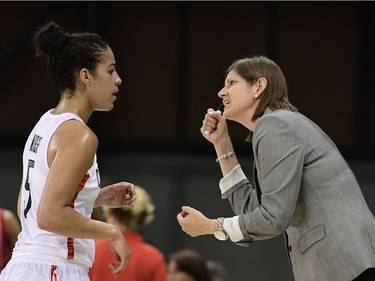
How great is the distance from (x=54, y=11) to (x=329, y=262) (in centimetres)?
497

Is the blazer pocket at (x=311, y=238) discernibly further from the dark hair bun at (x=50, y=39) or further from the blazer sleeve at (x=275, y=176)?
the dark hair bun at (x=50, y=39)

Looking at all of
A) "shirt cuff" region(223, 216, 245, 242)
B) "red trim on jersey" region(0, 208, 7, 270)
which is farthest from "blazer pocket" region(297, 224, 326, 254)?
"red trim on jersey" region(0, 208, 7, 270)

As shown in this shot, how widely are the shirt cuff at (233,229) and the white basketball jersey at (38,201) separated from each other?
0.50m

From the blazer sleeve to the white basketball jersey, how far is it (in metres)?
0.58

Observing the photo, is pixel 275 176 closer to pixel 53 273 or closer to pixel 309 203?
pixel 309 203

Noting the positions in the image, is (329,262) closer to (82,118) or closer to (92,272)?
(82,118)

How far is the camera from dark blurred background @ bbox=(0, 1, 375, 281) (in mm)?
7863

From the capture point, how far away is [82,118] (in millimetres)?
3621

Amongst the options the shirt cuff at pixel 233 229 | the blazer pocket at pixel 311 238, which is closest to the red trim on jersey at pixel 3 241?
the shirt cuff at pixel 233 229

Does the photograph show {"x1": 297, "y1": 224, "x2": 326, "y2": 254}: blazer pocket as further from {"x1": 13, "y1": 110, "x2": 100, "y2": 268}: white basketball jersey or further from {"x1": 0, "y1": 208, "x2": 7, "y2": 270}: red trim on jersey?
{"x1": 0, "y1": 208, "x2": 7, "y2": 270}: red trim on jersey

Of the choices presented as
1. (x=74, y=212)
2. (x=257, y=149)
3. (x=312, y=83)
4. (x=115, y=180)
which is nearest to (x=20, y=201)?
(x=74, y=212)

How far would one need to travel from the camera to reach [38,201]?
350 centimetres

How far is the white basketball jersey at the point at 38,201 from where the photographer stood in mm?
3482

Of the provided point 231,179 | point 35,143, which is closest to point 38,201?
point 35,143
